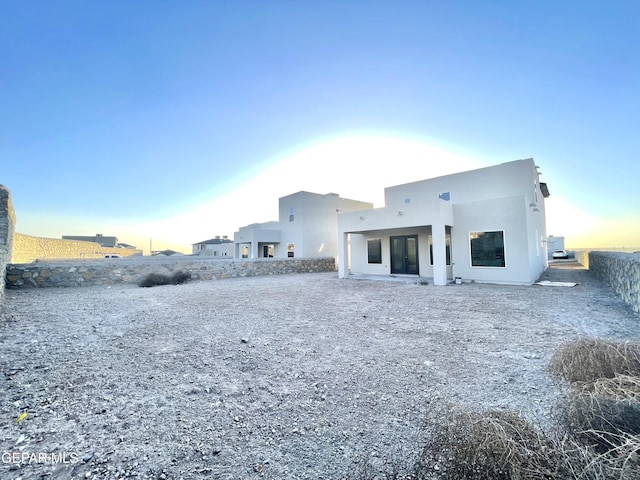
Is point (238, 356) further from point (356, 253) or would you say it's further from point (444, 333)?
point (356, 253)

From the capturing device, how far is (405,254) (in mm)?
14984

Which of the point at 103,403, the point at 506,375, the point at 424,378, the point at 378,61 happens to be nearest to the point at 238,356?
the point at 103,403

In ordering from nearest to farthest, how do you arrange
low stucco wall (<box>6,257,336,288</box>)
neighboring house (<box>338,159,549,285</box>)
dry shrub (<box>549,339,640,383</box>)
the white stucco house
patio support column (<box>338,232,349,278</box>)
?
dry shrub (<box>549,339,640,383</box>), low stucco wall (<box>6,257,336,288</box>), neighboring house (<box>338,159,549,285</box>), patio support column (<box>338,232,349,278</box>), the white stucco house

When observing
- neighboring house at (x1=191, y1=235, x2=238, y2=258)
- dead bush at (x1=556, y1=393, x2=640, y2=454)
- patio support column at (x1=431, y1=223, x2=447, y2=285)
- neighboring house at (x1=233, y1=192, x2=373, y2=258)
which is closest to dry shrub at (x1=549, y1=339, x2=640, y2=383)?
dead bush at (x1=556, y1=393, x2=640, y2=454)

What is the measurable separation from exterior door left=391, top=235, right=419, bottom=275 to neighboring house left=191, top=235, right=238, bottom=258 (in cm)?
3273

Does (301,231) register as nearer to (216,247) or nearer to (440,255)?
(440,255)

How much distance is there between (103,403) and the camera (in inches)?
110

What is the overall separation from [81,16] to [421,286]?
14.6 meters

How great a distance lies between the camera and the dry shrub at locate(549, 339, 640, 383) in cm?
288

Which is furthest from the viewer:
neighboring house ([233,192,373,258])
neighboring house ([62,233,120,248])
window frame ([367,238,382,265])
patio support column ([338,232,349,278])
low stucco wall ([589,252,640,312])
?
neighboring house ([62,233,120,248])

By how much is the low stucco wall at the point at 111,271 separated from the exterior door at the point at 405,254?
7572 millimetres

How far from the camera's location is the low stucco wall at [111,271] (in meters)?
9.66

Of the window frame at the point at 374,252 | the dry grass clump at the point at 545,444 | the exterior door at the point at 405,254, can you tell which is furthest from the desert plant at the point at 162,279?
the dry grass clump at the point at 545,444

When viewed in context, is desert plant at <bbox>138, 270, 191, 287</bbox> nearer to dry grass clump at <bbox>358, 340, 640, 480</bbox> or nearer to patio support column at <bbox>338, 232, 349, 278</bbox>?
patio support column at <bbox>338, 232, 349, 278</bbox>
